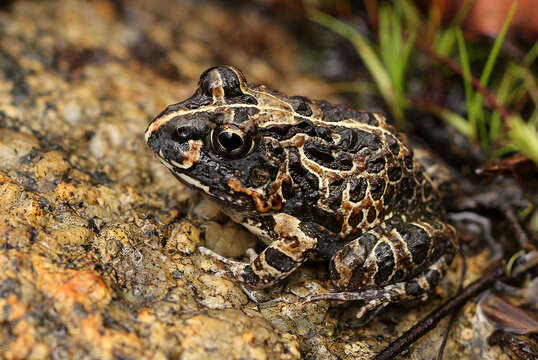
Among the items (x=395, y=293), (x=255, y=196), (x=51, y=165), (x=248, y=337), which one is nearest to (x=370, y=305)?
(x=395, y=293)

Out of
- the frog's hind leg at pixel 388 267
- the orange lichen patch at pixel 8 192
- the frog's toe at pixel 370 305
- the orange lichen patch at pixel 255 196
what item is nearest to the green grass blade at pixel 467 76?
the frog's hind leg at pixel 388 267

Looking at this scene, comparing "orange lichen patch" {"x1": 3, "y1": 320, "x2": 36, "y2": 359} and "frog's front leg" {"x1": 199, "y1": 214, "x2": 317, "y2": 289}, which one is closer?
"orange lichen patch" {"x1": 3, "y1": 320, "x2": 36, "y2": 359}

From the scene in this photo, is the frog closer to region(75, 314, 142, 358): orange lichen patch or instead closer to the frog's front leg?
→ the frog's front leg

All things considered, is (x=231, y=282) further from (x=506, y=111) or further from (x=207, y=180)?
(x=506, y=111)

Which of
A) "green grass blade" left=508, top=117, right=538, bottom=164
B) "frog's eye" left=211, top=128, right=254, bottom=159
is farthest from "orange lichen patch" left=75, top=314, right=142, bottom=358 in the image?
"green grass blade" left=508, top=117, right=538, bottom=164

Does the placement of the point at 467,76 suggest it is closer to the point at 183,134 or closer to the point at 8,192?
the point at 183,134

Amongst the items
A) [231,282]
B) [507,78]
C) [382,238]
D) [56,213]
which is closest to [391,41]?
[507,78]

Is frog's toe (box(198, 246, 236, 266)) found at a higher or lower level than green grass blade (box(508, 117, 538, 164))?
lower

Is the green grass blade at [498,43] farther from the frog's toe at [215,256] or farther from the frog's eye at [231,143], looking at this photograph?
the frog's toe at [215,256]
